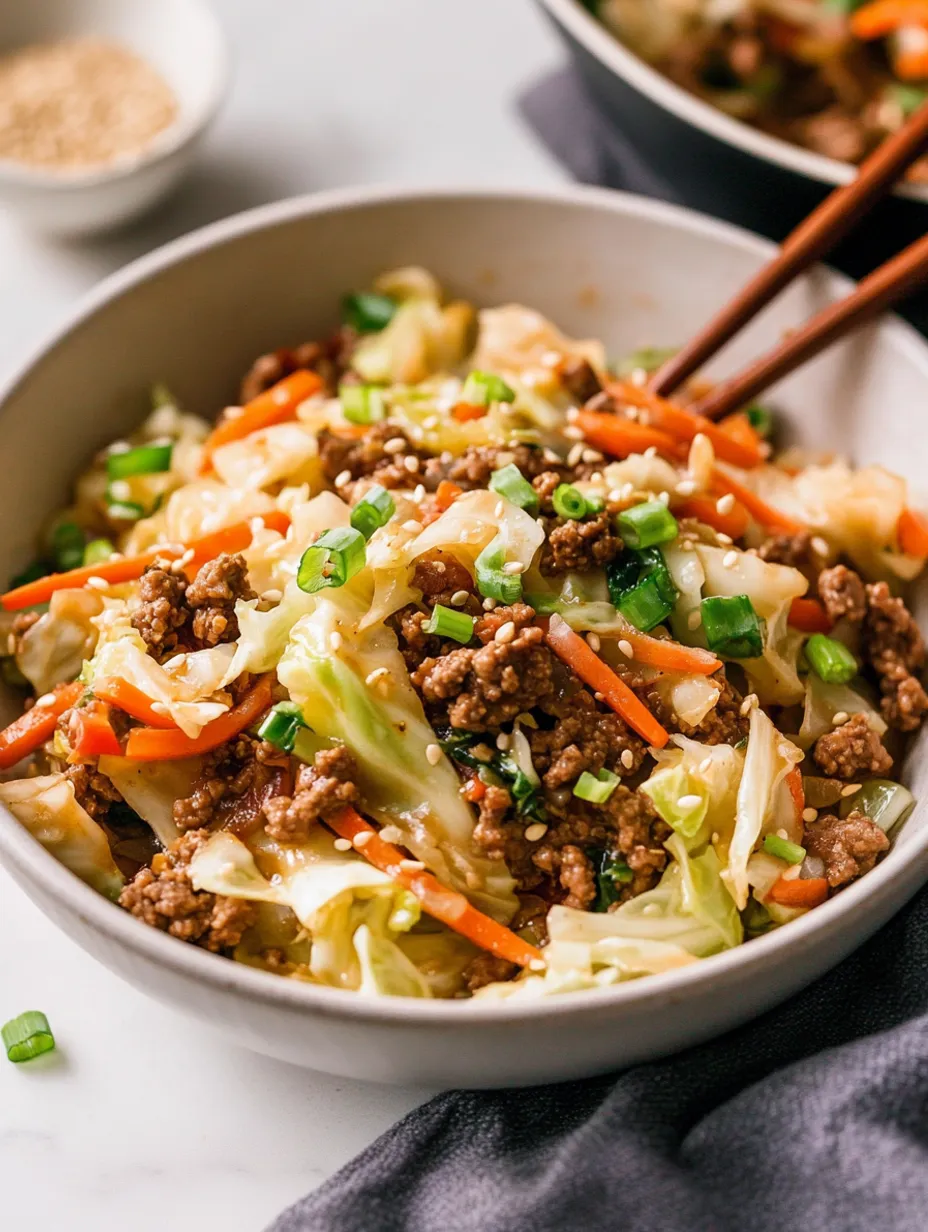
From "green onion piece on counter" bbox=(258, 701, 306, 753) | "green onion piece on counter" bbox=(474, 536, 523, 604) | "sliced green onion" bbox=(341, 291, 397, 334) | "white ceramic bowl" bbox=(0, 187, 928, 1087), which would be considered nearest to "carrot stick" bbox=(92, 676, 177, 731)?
"green onion piece on counter" bbox=(258, 701, 306, 753)

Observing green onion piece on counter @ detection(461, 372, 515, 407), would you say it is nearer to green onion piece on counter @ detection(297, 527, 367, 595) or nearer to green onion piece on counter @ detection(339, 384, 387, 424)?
green onion piece on counter @ detection(339, 384, 387, 424)

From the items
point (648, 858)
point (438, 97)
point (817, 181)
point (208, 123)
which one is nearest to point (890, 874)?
point (648, 858)

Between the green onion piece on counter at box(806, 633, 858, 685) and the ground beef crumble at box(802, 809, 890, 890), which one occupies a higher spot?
the green onion piece on counter at box(806, 633, 858, 685)

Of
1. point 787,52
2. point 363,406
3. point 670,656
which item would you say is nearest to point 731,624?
point 670,656

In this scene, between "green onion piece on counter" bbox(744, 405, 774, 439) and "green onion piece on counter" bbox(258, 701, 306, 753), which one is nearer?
"green onion piece on counter" bbox(258, 701, 306, 753)

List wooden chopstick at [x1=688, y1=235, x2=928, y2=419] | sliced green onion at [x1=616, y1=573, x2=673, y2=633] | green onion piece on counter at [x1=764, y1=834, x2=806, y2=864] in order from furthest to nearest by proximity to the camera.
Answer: wooden chopstick at [x1=688, y1=235, x2=928, y2=419], sliced green onion at [x1=616, y1=573, x2=673, y2=633], green onion piece on counter at [x1=764, y1=834, x2=806, y2=864]

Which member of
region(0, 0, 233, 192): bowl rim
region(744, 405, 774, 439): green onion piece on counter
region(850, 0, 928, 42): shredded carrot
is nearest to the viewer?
region(744, 405, 774, 439): green onion piece on counter

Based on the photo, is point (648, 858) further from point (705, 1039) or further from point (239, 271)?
point (239, 271)
